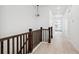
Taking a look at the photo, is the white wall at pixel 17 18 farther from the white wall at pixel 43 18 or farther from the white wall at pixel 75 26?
the white wall at pixel 75 26

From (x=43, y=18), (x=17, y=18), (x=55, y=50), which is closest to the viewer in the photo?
(x=55, y=50)

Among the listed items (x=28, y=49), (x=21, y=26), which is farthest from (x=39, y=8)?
(x=28, y=49)

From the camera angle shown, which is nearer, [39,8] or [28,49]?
[28,49]

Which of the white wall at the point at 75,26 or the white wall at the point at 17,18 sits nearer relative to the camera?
the white wall at the point at 75,26

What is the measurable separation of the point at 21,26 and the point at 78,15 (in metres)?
4.29

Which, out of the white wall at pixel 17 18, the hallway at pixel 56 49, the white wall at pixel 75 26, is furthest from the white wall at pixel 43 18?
the white wall at pixel 75 26

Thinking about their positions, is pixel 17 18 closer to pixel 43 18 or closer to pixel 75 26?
pixel 43 18

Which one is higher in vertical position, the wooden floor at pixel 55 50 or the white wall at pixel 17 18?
the white wall at pixel 17 18

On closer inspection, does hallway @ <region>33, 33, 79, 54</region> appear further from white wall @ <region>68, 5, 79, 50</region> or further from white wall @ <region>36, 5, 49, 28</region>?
white wall @ <region>36, 5, 49, 28</region>

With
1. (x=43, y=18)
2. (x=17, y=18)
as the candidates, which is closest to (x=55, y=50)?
(x=43, y=18)

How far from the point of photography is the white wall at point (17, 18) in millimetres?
8312

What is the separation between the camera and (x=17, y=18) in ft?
27.3

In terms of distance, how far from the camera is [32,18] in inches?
330

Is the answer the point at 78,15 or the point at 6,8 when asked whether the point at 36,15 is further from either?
the point at 78,15
